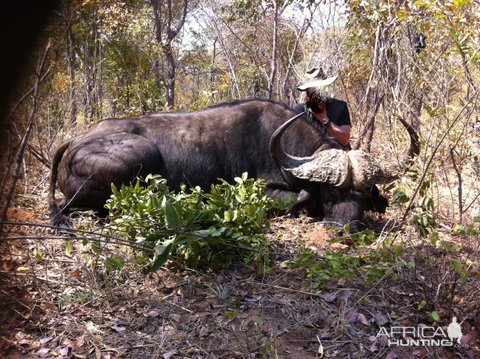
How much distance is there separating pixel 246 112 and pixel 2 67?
191 inches

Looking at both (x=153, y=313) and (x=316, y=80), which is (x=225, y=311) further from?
(x=316, y=80)

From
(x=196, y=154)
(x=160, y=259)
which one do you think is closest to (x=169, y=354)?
(x=160, y=259)

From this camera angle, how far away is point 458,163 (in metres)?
4.68

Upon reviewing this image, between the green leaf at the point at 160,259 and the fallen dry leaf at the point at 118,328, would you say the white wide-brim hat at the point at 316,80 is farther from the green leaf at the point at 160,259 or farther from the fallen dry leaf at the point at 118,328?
the fallen dry leaf at the point at 118,328

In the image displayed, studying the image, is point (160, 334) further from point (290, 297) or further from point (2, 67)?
point (2, 67)

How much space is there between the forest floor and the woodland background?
0.12 m

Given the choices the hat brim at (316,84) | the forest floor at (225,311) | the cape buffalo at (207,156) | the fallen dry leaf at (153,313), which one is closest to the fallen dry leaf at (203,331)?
the forest floor at (225,311)

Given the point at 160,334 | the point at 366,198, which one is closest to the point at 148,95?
the point at 366,198

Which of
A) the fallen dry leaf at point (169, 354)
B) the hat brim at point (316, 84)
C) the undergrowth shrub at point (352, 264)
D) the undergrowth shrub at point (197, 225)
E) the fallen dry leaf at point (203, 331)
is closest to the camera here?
the fallen dry leaf at point (169, 354)

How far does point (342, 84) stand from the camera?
8.11 m

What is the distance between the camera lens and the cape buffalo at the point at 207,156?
4797mm

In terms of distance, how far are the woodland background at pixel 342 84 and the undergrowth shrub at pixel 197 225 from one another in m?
0.82

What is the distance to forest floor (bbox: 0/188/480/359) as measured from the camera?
107 inches

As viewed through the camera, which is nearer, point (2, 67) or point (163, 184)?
point (2, 67)
